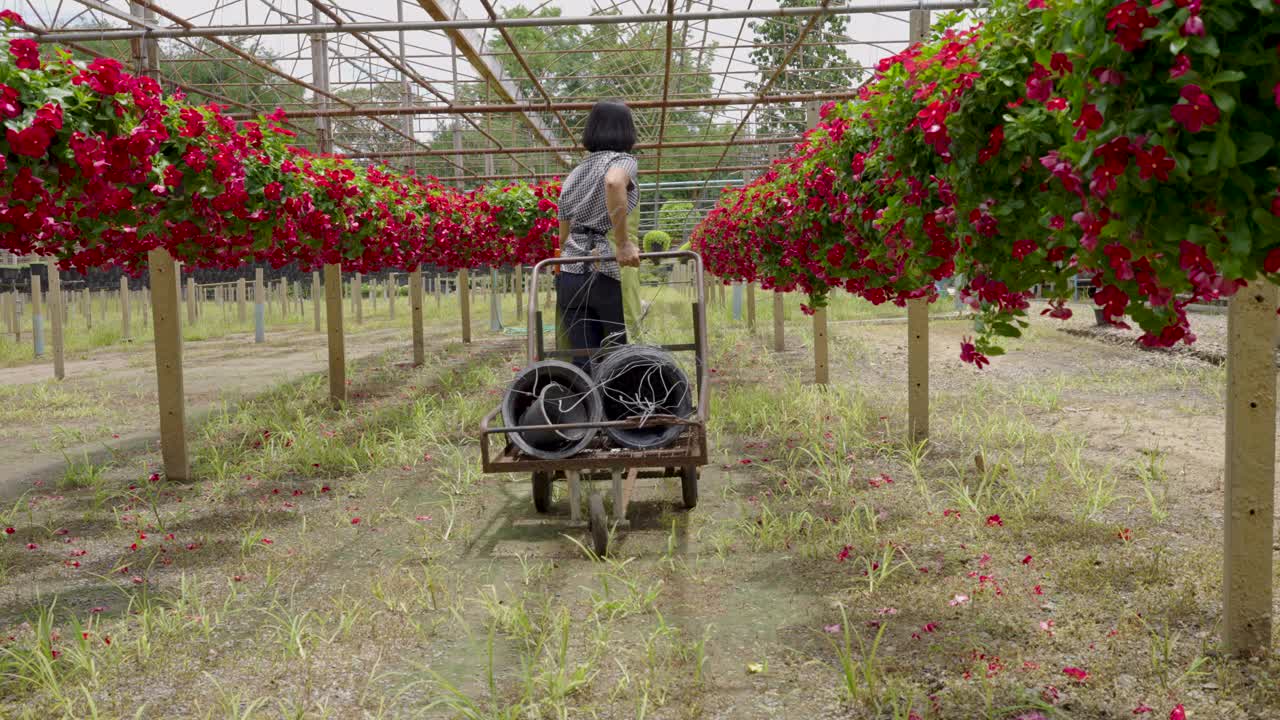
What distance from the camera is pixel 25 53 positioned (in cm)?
329

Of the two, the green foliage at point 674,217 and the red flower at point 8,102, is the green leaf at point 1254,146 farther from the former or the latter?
the green foliage at point 674,217

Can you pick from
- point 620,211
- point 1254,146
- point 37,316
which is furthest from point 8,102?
point 37,316

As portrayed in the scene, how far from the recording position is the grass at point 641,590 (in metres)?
2.66

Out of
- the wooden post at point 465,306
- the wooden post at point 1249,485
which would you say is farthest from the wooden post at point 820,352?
the wooden post at point 465,306

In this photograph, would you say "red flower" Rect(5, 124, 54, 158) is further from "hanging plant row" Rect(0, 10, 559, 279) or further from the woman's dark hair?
the woman's dark hair

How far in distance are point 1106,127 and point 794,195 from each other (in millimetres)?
4301

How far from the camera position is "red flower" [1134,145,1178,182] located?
1.56 meters

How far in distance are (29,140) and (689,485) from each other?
9.90ft

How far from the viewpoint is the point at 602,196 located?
468 cm

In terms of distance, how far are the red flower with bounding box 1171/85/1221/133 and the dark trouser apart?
331cm

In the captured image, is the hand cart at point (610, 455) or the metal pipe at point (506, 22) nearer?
the hand cart at point (610, 455)

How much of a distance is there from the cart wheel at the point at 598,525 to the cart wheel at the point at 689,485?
725 mm

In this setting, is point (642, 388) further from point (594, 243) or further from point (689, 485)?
point (594, 243)

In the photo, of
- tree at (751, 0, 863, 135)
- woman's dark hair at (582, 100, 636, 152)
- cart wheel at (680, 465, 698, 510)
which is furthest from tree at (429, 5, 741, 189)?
cart wheel at (680, 465, 698, 510)
